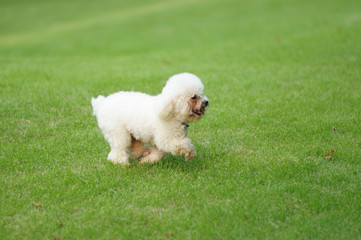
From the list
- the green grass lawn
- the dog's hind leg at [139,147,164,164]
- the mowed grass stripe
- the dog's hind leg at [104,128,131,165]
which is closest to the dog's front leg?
the green grass lawn

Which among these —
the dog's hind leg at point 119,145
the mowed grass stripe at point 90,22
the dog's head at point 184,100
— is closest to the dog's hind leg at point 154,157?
the dog's hind leg at point 119,145

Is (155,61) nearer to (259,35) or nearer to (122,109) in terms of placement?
(259,35)

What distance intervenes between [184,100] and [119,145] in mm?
1116

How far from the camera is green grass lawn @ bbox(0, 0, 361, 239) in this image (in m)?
4.02

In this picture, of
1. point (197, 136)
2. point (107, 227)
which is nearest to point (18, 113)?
point (197, 136)

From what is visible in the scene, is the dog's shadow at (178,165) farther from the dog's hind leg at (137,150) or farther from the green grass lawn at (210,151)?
the dog's hind leg at (137,150)

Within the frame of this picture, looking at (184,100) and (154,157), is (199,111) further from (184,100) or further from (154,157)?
(154,157)

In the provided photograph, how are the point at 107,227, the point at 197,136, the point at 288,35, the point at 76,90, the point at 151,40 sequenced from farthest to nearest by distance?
the point at 151,40, the point at 288,35, the point at 76,90, the point at 197,136, the point at 107,227

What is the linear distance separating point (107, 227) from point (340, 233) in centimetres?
224

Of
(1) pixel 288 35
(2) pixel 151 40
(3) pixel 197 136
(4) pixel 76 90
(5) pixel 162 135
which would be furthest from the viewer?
(2) pixel 151 40

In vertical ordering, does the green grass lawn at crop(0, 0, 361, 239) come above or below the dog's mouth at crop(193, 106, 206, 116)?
below

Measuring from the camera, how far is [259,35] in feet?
52.2

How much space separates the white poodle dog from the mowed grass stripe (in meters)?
16.8

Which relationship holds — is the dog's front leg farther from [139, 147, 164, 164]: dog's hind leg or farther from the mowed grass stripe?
the mowed grass stripe
